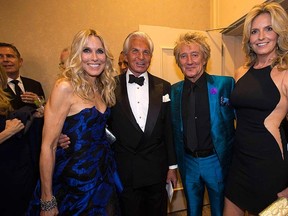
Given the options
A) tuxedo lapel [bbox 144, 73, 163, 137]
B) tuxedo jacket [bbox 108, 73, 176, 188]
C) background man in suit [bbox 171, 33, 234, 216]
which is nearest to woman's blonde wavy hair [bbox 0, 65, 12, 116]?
tuxedo jacket [bbox 108, 73, 176, 188]

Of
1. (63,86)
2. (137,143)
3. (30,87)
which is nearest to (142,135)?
(137,143)

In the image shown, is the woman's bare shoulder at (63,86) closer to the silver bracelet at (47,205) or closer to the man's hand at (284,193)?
the silver bracelet at (47,205)

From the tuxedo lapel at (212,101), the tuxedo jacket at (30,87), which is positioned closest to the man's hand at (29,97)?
the tuxedo jacket at (30,87)

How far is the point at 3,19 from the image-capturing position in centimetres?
278

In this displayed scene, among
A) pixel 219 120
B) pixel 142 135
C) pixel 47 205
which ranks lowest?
pixel 47 205

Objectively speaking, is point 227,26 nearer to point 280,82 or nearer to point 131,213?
point 280,82

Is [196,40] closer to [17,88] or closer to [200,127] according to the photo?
[200,127]

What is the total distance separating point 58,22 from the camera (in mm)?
2939

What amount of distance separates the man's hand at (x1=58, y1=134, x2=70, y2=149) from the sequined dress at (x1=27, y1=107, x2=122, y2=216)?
2 cm

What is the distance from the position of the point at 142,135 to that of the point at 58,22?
2027 millimetres

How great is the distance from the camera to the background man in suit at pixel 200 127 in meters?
1.84

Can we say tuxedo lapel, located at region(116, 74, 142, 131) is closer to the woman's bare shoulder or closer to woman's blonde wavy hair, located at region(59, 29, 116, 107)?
woman's blonde wavy hair, located at region(59, 29, 116, 107)

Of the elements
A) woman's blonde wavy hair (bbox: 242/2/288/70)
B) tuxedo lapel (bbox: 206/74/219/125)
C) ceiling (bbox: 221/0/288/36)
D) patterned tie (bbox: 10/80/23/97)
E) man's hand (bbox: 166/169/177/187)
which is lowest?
man's hand (bbox: 166/169/177/187)

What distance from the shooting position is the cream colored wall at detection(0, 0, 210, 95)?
9.30 ft
